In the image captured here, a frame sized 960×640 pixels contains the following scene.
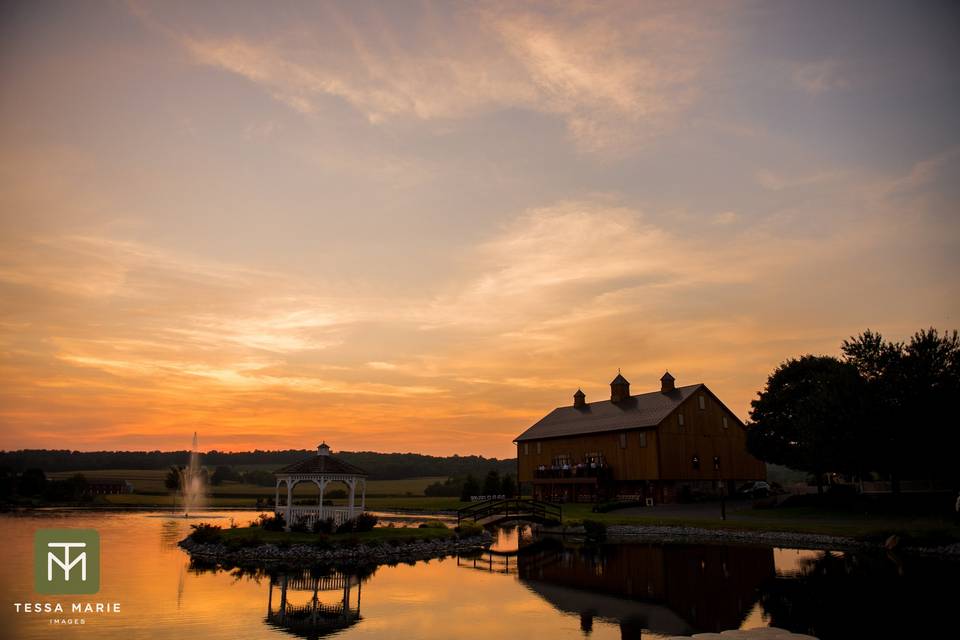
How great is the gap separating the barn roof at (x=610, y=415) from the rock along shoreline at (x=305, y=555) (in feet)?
108

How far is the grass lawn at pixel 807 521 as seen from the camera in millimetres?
33906

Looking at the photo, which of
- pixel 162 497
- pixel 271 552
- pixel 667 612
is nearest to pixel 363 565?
pixel 271 552

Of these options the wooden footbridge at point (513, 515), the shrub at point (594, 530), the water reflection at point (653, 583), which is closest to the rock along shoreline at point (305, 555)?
the water reflection at point (653, 583)

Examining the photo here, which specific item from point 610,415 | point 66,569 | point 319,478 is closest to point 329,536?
point 319,478

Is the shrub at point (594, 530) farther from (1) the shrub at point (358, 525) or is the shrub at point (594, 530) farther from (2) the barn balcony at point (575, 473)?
(2) the barn balcony at point (575, 473)

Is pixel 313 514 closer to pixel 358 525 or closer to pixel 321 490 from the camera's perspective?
pixel 321 490

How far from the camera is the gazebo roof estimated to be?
3738 centimetres

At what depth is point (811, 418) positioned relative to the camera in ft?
155

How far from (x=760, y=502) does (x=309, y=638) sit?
4527 centimetres

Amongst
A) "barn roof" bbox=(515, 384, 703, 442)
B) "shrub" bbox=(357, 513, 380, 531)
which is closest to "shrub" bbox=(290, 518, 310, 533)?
"shrub" bbox=(357, 513, 380, 531)

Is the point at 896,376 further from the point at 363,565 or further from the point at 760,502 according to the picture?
the point at 363,565

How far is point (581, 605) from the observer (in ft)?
69.9

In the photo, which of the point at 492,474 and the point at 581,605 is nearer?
the point at 581,605

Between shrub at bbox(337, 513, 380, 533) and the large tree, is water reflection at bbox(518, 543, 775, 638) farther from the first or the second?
the large tree
